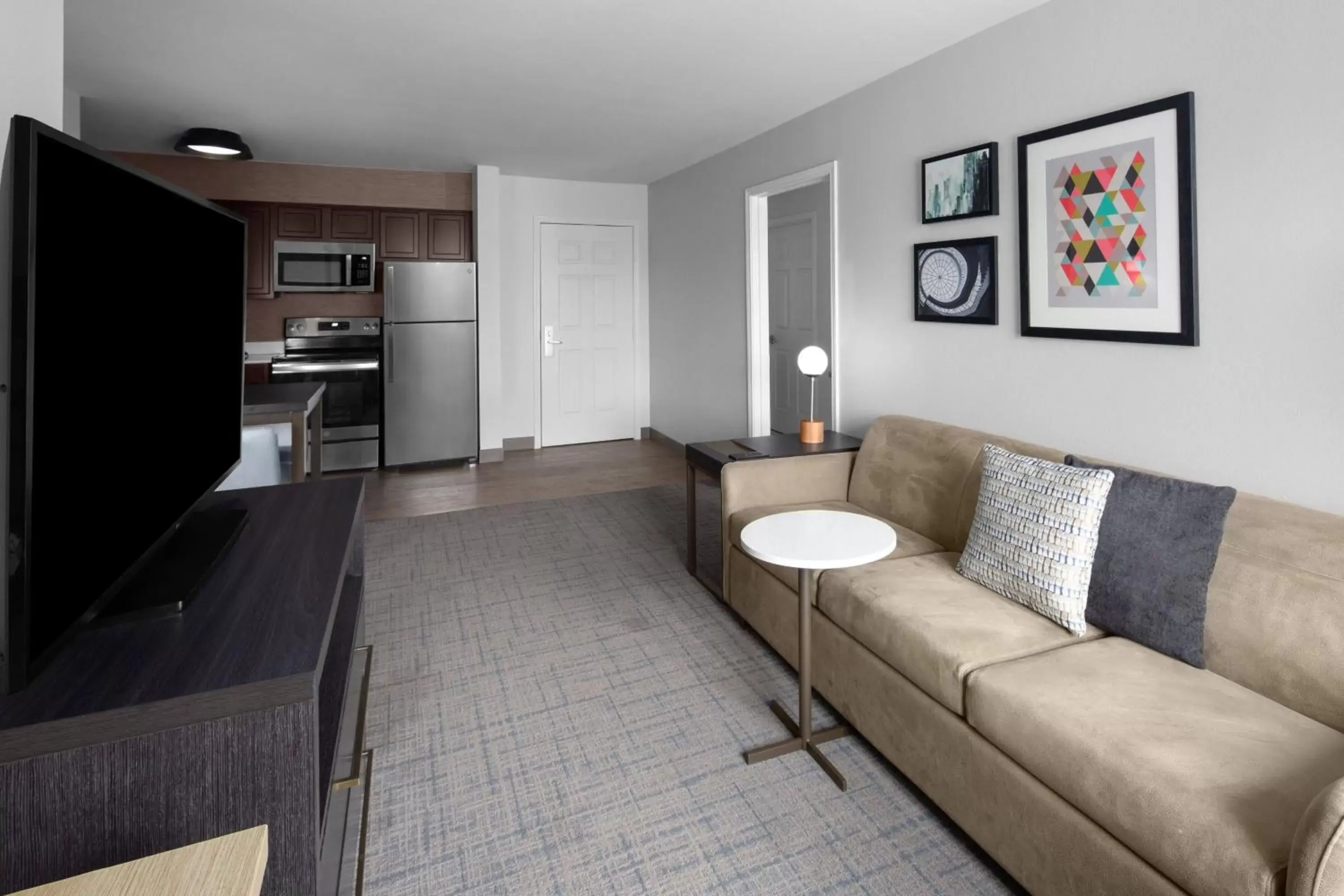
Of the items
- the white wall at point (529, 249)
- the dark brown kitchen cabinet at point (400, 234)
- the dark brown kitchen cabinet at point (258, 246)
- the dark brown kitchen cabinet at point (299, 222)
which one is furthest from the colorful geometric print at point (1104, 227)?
the dark brown kitchen cabinet at point (258, 246)

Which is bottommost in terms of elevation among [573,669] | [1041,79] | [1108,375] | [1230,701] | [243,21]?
[573,669]

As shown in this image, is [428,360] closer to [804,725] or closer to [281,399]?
[281,399]

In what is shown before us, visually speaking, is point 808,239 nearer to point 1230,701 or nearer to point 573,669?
point 573,669

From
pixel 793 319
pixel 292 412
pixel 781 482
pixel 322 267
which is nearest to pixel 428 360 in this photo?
pixel 322 267

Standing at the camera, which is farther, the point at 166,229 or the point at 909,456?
the point at 909,456

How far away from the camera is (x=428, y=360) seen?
576 cm

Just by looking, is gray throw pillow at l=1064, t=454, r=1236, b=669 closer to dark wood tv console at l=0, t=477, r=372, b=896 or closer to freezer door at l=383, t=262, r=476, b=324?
dark wood tv console at l=0, t=477, r=372, b=896

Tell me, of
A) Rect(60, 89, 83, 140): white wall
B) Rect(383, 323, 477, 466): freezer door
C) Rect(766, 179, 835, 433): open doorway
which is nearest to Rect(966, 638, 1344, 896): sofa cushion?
Rect(766, 179, 835, 433): open doorway

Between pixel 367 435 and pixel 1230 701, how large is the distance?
560cm

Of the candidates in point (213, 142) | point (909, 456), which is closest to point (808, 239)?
point (909, 456)

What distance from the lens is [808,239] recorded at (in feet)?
19.9

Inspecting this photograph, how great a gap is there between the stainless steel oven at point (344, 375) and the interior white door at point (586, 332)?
1.43 metres

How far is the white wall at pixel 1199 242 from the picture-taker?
1.89 metres

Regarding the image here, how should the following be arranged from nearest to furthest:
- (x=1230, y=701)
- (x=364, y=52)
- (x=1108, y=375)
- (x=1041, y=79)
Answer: (x=1230, y=701), (x=1108, y=375), (x=1041, y=79), (x=364, y=52)
